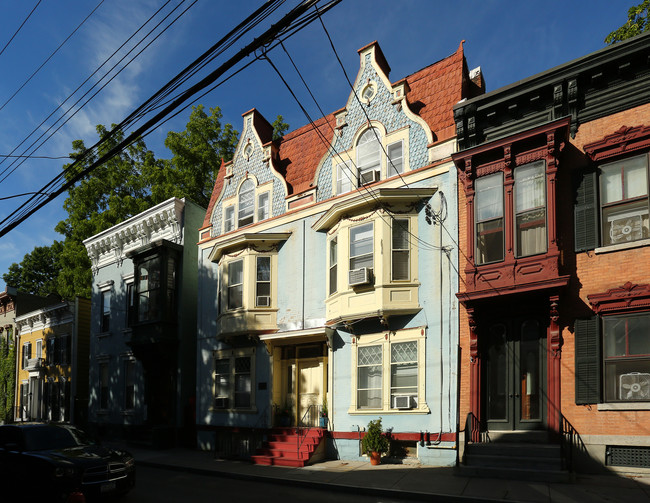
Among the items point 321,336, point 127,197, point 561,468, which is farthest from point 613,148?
point 127,197

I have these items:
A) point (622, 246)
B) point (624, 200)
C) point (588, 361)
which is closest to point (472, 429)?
point (588, 361)

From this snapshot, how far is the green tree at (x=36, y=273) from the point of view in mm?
47469

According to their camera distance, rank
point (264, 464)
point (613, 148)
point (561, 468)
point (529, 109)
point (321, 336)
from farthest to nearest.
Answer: point (321, 336), point (264, 464), point (529, 109), point (613, 148), point (561, 468)

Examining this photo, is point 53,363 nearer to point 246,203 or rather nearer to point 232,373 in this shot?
point 232,373

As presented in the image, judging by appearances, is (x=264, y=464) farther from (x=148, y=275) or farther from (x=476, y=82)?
(x=476, y=82)

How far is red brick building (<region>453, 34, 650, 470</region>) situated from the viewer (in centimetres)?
1285

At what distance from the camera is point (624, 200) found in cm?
1330

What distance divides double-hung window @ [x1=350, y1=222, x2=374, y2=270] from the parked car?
27.0 feet

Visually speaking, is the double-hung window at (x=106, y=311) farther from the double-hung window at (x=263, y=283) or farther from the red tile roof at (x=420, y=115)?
the red tile roof at (x=420, y=115)

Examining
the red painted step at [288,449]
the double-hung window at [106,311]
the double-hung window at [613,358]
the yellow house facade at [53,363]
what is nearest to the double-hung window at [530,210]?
the double-hung window at [613,358]

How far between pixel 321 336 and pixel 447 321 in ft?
15.1

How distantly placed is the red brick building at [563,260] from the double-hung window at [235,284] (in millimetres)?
8647

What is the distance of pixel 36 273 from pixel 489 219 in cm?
4298

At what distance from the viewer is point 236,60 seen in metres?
8.98
